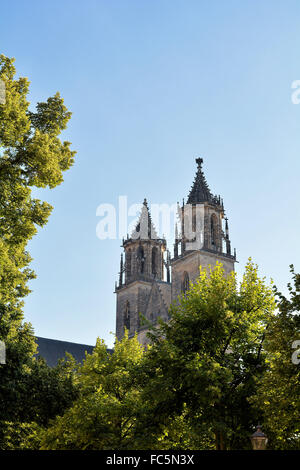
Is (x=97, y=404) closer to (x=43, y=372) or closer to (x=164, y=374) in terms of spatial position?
(x=43, y=372)

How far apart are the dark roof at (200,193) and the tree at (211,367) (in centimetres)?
3846

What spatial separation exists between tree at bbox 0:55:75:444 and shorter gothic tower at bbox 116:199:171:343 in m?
44.4

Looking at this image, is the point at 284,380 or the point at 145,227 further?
the point at 145,227

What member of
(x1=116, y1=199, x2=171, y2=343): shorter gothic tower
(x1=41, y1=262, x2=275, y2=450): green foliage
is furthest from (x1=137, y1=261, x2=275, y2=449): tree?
(x1=116, y1=199, x2=171, y2=343): shorter gothic tower

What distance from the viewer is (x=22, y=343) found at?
19.2m

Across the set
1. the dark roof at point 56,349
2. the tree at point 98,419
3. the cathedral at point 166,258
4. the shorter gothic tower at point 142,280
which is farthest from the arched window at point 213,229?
the tree at point 98,419

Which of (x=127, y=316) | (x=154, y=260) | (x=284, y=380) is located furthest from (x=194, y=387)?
(x=154, y=260)

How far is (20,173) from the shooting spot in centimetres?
1659

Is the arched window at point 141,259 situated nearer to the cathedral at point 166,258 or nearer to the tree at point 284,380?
the cathedral at point 166,258

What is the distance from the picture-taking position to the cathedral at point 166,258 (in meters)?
55.2

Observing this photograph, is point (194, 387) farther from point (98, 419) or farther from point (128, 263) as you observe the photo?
point (128, 263)

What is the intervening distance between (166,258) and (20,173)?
6112cm

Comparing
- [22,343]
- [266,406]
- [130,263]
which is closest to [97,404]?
[22,343]

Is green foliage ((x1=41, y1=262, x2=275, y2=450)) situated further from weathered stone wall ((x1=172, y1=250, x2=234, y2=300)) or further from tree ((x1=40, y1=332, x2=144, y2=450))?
weathered stone wall ((x1=172, y1=250, x2=234, y2=300))
